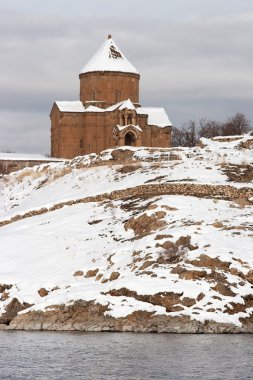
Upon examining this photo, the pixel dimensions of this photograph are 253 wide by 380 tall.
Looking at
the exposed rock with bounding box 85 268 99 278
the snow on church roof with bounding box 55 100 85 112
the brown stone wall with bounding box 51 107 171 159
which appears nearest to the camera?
the exposed rock with bounding box 85 268 99 278

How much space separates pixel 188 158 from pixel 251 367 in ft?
112

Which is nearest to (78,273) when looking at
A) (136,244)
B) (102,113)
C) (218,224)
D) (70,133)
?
(136,244)

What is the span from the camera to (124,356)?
3042cm

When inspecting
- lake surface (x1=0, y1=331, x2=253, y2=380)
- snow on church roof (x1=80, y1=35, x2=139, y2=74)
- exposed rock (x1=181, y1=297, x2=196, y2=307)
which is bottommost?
lake surface (x1=0, y1=331, x2=253, y2=380)

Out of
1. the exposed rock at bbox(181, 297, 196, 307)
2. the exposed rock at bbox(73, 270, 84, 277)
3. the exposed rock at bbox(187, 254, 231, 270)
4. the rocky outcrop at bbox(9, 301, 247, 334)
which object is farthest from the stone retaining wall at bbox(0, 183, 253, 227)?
the rocky outcrop at bbox(9, 301, 247, 334)

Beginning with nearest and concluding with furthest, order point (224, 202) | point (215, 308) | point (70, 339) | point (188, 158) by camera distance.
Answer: point (70, 339), point (215, 308), point (224, 202), point (188, 158)

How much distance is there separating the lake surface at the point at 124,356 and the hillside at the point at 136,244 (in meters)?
1.95

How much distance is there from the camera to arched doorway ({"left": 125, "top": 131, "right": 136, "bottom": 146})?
85688 millimetres

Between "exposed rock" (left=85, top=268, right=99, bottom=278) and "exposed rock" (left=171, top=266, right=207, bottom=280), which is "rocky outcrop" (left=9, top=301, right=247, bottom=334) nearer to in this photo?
"exposed rock" (left=171, top=266, right=207, bottom=280)

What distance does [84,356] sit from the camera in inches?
1201

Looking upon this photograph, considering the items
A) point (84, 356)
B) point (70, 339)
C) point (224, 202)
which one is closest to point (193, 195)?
point (224, 202)

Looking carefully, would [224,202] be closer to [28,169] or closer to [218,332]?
[218,332]

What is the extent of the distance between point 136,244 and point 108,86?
45.7 metres

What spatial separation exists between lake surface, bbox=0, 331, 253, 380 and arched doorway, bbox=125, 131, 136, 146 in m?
49.9
